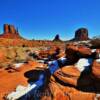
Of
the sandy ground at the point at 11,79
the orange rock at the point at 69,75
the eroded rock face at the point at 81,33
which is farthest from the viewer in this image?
the eroded rock face at the point at 81,33

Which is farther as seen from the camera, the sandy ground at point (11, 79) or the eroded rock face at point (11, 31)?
the eroded rock face at point (11, 31)

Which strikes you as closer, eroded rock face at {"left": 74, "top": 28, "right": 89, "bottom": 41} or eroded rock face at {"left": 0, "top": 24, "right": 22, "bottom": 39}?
eroded rock face at {"left": 74, "top": 28, "right": 89, "bottom": 41}

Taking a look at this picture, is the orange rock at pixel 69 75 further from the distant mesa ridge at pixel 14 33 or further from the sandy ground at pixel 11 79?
the distant mesa ridge at pixel 14 33

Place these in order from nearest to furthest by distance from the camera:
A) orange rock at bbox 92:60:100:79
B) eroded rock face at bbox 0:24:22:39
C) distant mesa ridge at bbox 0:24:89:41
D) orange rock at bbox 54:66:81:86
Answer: orange rock at bbox 92:60:100:79 → orange rock at bbox 54:66:81:86 → distant mesa ridge at bbox 0:24:89:41 → eroded rock face at bbox 0:24:22:39

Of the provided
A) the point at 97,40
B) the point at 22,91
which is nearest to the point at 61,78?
the point at 22,91

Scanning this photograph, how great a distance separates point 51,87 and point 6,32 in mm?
115165

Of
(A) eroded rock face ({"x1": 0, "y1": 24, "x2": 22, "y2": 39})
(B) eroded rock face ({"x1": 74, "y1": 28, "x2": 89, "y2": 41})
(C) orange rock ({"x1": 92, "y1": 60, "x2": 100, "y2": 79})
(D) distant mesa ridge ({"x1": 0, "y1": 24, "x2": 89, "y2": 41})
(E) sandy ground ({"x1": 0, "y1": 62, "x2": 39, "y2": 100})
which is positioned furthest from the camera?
(A) eroded rock face ({"x1": 0, "y1": 24, "x2": 22, "y2": 39})

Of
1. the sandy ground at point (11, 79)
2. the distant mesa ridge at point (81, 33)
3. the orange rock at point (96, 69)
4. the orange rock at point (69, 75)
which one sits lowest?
the sandy ground at point (11, 79)

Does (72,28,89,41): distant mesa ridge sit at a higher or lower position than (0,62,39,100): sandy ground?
higher

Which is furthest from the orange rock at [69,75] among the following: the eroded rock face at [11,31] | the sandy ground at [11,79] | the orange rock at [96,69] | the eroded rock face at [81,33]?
the eroded rock face at [11,31]

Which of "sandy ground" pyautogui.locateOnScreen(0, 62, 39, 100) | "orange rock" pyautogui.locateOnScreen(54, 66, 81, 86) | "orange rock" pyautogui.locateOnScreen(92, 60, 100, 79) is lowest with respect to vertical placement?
"sandy ground" pyautogui.locateOnScreen(0, 62, 39, 100)

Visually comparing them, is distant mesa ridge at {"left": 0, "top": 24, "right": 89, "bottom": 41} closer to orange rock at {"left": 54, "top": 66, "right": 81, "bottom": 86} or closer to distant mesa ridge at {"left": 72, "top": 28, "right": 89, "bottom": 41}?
distant mesa ridge at {"left": 72, "top": 28, "right": 89, "bottom": 41}

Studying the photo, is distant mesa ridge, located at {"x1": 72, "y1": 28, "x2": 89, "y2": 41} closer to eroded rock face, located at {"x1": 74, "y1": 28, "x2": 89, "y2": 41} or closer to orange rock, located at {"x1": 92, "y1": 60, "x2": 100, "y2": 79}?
eroded rock face, located at {"x1": 74, "y1": 28, "x2": 89, "y2": 41}

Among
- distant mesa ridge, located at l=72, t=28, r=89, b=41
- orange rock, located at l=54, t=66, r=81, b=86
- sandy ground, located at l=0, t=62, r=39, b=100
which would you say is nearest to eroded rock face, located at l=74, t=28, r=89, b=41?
distant mesa ridge, located at l=72, t=28, r=89, b=41
